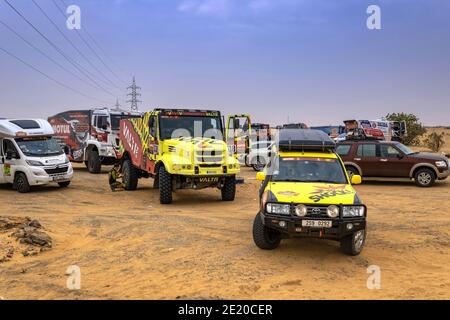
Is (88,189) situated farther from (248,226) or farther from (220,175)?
(248,226)

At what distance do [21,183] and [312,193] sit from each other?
11.5 metres

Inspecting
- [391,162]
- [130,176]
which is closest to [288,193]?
[130,176]

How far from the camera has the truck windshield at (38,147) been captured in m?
14.8

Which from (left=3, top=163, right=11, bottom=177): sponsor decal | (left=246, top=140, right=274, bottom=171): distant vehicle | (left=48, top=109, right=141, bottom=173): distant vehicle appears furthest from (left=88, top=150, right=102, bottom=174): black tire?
(left=246, top=140, right=274, bottom=171): distant vehicle

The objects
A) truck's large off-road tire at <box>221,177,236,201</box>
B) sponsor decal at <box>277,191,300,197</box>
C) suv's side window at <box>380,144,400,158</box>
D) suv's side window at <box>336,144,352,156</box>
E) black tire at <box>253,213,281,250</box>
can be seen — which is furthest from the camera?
suv's side window at <box>336,144,352,156</box>

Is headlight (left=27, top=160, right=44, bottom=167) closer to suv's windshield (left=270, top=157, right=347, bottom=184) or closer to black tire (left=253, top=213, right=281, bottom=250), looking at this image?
suv's windshield (left=270, top=157, right=347, bottom=184)

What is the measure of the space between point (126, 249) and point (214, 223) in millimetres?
2546

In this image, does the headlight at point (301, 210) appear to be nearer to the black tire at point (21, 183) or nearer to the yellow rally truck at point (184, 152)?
the yellow rally truck at point (184, 152)

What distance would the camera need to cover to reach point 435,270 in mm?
6363

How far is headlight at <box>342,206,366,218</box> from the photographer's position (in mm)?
6461

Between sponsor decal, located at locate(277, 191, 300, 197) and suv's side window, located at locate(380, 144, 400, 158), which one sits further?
suv's side window, located at locate(380, 144, 400, 158)

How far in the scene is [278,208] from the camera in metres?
6.57

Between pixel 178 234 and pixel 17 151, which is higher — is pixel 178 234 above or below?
below
